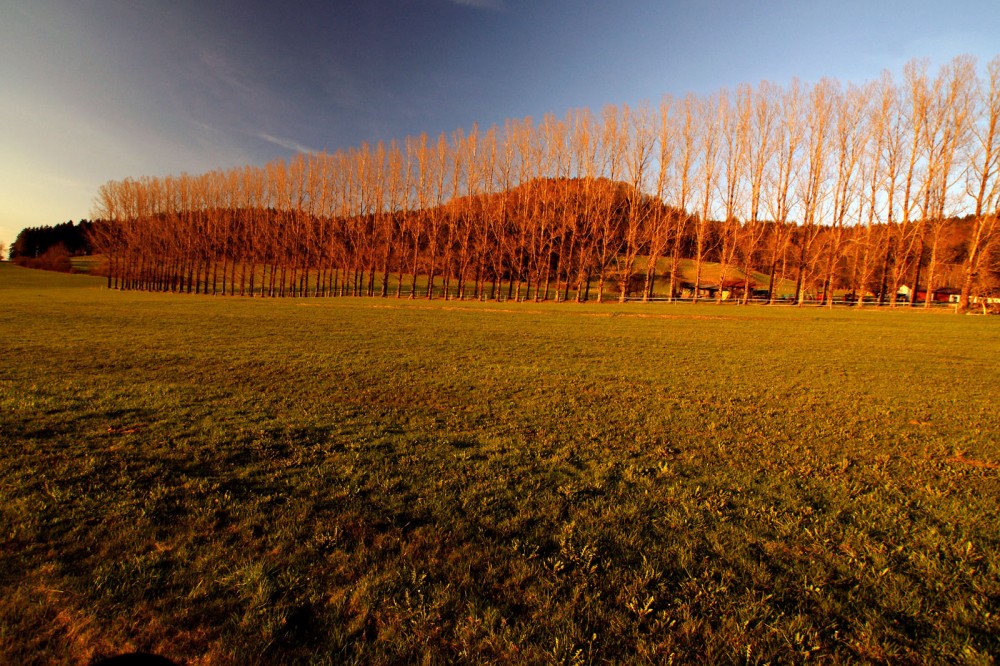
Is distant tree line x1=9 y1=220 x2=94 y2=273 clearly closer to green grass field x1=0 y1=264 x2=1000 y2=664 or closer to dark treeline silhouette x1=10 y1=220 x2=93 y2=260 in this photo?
dark treeline silhouette x1=10 y1=220 x2=93 y2=260

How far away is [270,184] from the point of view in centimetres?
6544

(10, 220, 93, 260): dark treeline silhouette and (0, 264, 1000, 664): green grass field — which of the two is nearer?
(0, 264, 1000, 664): green grass field

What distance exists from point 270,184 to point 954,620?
7854 cm

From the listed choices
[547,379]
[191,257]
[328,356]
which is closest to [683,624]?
[547,379]

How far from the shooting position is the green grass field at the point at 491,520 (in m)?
2.82

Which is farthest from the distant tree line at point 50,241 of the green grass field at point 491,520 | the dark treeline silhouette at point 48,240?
the green grass field at point 491,520

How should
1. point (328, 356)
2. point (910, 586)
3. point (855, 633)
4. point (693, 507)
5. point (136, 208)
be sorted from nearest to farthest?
point (855, 633) → point (910, 586) → point (693, 507) → point (328, 356) → point (136, 208)

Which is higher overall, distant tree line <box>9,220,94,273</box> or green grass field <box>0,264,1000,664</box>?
distant tree line <box>9,220,94,273</box>

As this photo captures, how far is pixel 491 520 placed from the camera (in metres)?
4.32

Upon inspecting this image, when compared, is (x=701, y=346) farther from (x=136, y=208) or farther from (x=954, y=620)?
(x=136, y=208)

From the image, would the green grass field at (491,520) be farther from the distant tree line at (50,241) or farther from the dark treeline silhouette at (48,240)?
the dark treeline silhouette at (48,240)

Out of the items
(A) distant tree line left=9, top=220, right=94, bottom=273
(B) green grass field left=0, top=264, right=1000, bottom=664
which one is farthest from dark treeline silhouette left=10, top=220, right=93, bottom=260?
(B) green grass field left=0, top=264, right=1000, bottom=664

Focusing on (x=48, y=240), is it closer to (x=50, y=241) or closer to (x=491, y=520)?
(x=50, y=241)

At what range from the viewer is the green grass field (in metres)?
2.82
